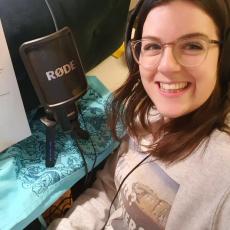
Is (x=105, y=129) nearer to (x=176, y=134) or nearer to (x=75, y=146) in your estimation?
(x=75, y=146)

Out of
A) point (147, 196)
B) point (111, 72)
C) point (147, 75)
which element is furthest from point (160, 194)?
point (111, 72)

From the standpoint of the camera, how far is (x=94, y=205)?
942 mm

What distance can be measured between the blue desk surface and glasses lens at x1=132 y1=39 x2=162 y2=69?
0.87 ft

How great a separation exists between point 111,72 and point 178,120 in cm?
39

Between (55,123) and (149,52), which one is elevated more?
(149,52)

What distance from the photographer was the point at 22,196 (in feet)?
2.49

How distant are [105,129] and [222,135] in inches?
13.6

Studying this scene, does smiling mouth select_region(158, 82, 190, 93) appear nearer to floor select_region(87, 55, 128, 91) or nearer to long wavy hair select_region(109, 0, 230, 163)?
long wavy hair select_region(109, 0, 230, 163)

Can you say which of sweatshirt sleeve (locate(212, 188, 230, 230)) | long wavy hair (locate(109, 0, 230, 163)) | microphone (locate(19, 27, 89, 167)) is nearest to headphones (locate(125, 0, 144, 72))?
long wavy hair (locate(109, 0, 230, 163))

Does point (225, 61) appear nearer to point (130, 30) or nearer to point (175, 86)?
point (175, 86)

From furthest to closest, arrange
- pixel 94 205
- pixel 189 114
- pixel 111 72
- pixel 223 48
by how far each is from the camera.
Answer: pixel 111 72 → pixel 94 205 → pixel 189 114 → pixel 223 48

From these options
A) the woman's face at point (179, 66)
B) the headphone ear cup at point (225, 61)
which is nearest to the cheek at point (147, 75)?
the woman's face at point (179, 66)

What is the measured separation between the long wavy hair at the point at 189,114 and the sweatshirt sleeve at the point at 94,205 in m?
0.17

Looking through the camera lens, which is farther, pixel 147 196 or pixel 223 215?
pixel 147 196
